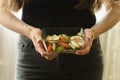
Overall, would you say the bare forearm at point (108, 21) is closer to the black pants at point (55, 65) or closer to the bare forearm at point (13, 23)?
the black pants at point (55, 65)

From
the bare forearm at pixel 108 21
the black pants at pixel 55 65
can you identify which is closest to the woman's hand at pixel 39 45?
the black pants at pixel 55 65

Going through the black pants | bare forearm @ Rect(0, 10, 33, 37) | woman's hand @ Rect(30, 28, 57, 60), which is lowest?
the black pants

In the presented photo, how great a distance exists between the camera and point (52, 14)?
863mm

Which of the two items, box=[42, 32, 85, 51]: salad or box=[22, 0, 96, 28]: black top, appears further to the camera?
box=[22, 0, 96, 28]: black top

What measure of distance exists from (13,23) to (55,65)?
195 mm

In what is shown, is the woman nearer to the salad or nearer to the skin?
the skin

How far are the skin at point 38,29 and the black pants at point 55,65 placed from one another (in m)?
0.06

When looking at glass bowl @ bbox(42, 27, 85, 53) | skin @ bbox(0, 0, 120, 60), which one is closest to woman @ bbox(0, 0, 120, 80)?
skin @ bbox(0, 0, 120, 60)

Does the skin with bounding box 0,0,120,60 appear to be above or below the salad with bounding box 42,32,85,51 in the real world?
above

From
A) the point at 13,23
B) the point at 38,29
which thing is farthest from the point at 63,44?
the point at 13,23

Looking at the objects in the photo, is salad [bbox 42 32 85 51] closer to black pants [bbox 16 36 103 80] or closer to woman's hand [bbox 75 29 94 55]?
woman's hand [bbox 75 29 94 55]

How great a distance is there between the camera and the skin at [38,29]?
71cm

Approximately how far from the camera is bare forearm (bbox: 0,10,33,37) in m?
0.81

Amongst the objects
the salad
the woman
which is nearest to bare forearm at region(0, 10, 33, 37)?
the woman
